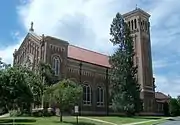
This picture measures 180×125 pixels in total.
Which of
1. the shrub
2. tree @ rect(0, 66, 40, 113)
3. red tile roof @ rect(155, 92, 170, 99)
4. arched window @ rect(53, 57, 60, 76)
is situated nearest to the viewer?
tree @ rect(0, 66, 40, 113)

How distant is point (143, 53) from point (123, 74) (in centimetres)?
1582

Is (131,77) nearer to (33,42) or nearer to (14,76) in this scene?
(33,42)

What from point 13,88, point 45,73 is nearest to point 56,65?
point 45,73

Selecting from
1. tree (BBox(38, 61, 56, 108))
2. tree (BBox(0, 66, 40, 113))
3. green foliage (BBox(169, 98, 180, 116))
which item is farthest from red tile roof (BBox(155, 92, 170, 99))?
tree (BBox(0, 66, 40, 113))

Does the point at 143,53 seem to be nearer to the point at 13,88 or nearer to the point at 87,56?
the point at 87,56

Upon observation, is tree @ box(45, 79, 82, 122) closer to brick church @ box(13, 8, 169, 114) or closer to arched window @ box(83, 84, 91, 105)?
brick church @ box(13, 8, 169, 114)

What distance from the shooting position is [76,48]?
201ft

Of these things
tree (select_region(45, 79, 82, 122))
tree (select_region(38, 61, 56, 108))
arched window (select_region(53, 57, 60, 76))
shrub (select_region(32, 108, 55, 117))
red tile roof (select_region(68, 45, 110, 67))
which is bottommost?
shrub (select_region(32, 108, 55, 117))

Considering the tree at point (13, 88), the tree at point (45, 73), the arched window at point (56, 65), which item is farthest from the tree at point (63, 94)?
the arched window at point (56, 65)

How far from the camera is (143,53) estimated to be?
65312 mm

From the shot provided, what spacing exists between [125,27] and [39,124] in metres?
31.3

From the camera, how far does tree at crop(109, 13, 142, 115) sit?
162 feet

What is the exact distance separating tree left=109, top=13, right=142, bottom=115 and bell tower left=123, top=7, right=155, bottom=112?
36.3 feet

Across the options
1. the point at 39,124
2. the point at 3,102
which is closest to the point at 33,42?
the point at 3,102
